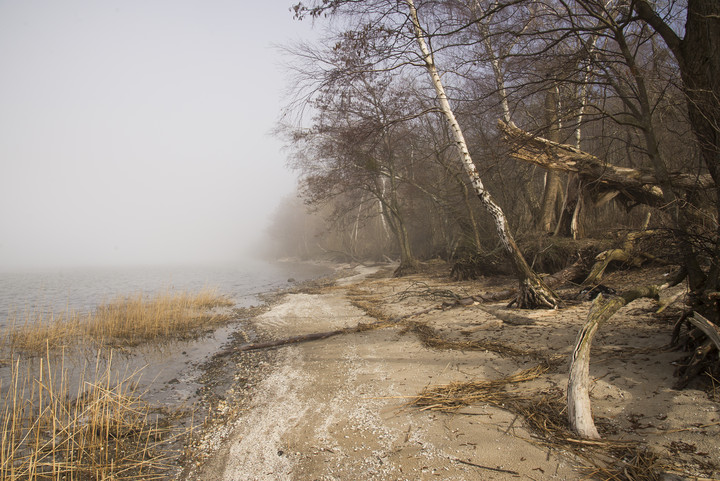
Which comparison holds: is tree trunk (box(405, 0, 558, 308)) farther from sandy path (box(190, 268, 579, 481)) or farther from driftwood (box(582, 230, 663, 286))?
sandy path (box(190, 268, 579, 481))

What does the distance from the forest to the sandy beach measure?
85 centimetres

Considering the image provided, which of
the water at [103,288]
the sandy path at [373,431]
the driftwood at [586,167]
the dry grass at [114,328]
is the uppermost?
the driftwood at [586,167]

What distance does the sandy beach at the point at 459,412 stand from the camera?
225 cm

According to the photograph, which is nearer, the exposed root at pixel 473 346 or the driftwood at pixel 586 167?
the exposed root at pixel 473 346

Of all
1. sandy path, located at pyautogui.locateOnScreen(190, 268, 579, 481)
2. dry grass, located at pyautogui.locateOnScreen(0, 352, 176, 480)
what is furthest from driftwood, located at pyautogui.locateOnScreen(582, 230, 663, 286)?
dry grass, located at pyautogui.locateOnScreen(0, 352, 176, 480)

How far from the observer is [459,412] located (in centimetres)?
296

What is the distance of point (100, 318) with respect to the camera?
30.1 ft

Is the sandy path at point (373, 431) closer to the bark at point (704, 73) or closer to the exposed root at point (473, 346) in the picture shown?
the exposed root at point (473, 346)

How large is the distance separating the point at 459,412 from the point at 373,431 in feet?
2.45

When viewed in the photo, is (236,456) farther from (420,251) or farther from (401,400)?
(420,251)

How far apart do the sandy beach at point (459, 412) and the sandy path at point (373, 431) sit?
1 cm

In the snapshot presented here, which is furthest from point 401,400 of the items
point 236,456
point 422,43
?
point 422,43

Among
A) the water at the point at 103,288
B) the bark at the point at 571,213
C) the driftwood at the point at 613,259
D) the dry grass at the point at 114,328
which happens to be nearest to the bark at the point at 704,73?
the driftwood at the point at 613,259

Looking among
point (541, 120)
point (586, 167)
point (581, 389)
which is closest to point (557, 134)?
point (541, 120)
